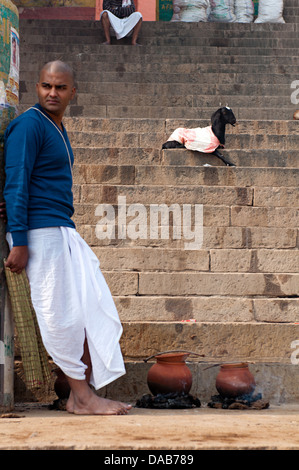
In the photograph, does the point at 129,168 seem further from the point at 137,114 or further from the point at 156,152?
the point at 137,114

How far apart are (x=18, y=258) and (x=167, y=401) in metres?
1.42

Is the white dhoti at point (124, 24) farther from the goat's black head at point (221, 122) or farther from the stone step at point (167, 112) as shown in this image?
the goat's black head at point (221, 122)

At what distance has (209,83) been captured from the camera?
441 inches

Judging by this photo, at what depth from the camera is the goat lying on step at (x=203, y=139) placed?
827cm

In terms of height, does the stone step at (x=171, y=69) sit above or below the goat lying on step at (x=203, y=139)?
above

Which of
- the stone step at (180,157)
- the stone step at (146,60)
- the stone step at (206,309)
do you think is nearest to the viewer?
the stone step at (206,309)

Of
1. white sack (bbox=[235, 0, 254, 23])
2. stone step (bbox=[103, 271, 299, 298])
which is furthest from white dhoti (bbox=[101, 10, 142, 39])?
stone step (bbox=[103, 271, 299, 298])

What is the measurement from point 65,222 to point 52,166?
1.07 feet

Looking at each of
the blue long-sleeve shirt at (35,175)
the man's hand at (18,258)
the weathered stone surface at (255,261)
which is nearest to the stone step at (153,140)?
→ the weathered stone surface at (255,261)

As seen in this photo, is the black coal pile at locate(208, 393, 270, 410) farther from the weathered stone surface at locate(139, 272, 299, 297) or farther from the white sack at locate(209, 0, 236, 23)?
the white sack at locate(209, 0, 236, 23)

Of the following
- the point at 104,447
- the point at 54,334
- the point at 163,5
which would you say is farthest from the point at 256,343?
the point at 163,5

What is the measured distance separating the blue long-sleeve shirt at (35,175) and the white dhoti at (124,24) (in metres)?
8.44

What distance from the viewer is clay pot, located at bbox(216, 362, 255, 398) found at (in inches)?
192

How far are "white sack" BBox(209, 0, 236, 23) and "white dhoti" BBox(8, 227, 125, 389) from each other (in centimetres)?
1111
